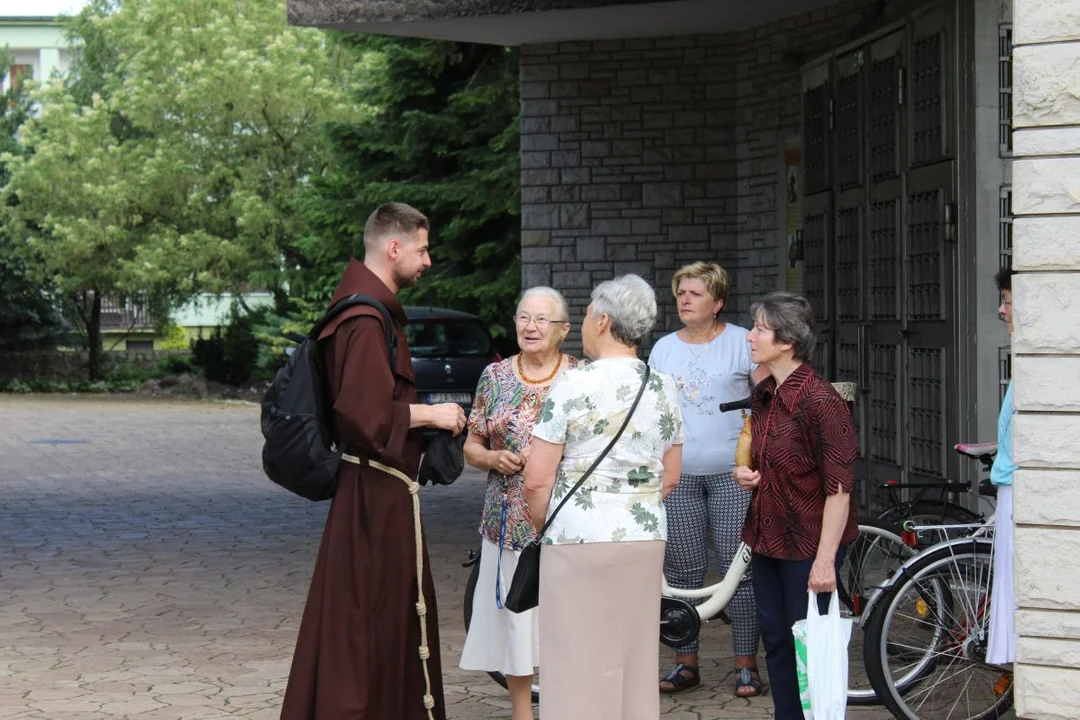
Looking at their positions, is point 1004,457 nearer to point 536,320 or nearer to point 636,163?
point 536,320

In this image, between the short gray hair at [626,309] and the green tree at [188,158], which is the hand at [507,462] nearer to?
the short gray hair at [626,309]

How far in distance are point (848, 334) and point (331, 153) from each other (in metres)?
16.1

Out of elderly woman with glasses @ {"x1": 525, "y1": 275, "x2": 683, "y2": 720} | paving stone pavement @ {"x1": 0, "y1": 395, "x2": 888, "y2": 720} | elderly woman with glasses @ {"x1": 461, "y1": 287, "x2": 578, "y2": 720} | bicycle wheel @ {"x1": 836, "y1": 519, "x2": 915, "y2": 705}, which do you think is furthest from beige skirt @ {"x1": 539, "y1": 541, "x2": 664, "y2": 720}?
bicycle wheel @ {"x1": 836, "y1": 519, "x2": 915, "y2": 705}

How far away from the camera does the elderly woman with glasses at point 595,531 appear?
4.97m

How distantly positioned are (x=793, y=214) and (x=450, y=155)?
12797 millimetres

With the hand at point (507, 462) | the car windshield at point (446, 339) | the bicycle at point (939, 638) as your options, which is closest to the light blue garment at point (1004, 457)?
the bicycle at point (939, 638)

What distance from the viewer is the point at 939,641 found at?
6250 mm

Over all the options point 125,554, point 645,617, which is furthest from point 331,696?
point 125,554

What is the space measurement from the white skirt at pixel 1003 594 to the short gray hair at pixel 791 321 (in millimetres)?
975

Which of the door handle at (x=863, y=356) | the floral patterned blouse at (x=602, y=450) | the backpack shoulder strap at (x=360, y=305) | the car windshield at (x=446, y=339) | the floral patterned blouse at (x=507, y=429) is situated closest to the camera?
the floral patterned blouse at (x=602, y=450)

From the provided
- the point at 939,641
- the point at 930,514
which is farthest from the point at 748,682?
the point at 930,514

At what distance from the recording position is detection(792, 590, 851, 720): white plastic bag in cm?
534

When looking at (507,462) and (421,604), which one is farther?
(507,462)

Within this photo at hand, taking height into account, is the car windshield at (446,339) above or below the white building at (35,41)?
below
